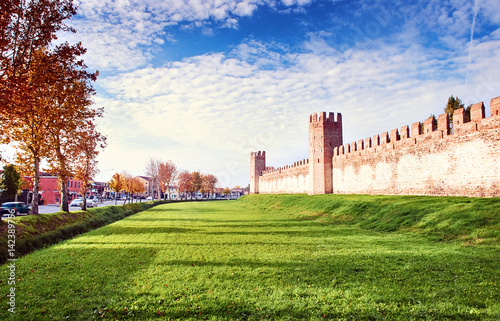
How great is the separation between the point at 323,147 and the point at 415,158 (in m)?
14.0

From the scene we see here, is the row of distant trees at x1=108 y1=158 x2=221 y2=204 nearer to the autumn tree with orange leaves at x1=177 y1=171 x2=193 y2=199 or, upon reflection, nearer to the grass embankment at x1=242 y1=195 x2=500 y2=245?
the autumn tree with orange leaves at x1=177 y1=171 x2=193 y2=199

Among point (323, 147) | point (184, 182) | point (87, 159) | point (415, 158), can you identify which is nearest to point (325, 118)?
point (323, 147)

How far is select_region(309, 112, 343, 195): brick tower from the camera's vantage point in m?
35.4

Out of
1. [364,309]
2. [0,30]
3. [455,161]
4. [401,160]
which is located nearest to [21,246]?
[0,30]

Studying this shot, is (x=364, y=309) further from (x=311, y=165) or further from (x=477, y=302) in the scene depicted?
(x=311, y=165)

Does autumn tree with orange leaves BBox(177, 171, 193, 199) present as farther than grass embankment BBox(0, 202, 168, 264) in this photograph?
Yes

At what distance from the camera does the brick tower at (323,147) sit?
116 feet

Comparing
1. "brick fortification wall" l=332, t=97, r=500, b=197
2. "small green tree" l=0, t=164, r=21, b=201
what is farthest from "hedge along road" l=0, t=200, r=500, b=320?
"small green tree" l=0, t=164, r=21, b=201

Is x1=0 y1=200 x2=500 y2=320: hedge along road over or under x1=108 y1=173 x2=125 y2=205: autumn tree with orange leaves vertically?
under

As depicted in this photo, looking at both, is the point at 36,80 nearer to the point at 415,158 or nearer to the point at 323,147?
the point at 415,158

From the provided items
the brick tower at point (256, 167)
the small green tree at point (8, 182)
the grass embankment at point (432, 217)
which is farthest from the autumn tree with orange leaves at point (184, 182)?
the grass embankment at point (432, 217)

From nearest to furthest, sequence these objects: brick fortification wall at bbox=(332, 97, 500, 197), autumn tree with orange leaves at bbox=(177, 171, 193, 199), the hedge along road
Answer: the hedge along road
brick fortification wall at bbox=(332, 97, 500, 197)
autumn tree with orange leaves at bbox=(177, 171, 193, 199)

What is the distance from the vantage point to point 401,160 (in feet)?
77.9

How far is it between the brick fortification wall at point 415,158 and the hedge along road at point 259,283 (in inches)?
344
